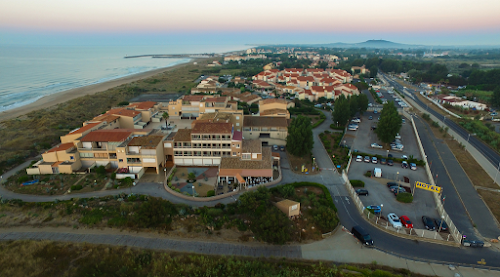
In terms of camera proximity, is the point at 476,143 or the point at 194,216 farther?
the point at 476,143

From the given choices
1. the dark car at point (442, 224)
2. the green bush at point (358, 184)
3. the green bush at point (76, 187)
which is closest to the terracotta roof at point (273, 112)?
the green bush at point (358, 184)

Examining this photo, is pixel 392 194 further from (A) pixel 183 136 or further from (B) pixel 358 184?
(A) pixel 183 136

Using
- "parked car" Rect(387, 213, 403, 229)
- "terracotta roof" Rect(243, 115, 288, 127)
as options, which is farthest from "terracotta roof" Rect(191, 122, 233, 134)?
"parked car" Rect(387, 213, 403, 229)

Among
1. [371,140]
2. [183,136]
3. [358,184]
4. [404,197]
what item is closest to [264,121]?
[183,136]

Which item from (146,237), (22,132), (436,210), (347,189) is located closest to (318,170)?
(347,189)

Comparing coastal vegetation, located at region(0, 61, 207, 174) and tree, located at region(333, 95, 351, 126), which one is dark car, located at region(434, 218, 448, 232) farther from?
coastal vegetation, located at region(0, 61, 207, 174)

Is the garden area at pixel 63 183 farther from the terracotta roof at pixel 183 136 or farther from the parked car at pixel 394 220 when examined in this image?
the parked car at pixel 394 220
